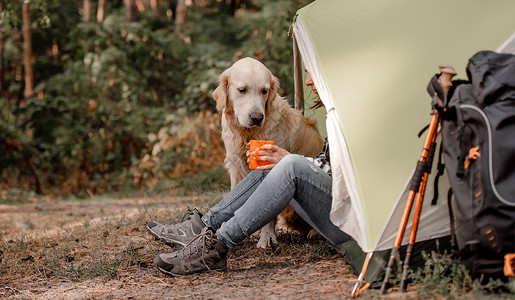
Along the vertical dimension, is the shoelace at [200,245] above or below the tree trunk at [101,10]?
below

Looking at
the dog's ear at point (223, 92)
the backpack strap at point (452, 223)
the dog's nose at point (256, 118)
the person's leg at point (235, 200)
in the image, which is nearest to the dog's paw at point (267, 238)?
the person's leg at point (235, 200)

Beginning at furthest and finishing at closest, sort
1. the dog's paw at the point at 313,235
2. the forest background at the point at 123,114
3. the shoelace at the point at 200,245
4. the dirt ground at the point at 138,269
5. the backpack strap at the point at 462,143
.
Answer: the forest background at the point at 123,114 < the dog's paw at the point at 313,235 < the shoelace at the point at 200,245 < the dirt ground at the point at 138,269 < the backpack strap at the point at 462,143

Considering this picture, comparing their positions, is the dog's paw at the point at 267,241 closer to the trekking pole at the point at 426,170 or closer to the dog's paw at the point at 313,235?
the dog's paw at the point at 313,235

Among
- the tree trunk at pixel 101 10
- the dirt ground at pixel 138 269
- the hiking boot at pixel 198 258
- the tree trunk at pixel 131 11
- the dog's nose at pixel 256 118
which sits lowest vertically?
the dirt ground at pixel 138 269

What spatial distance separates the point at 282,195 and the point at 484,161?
1148 mm

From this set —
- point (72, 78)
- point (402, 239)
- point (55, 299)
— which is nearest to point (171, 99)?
point (72, 78)

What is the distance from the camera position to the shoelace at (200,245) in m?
2.88

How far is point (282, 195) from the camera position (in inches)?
109

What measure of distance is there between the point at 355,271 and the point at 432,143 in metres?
0.93

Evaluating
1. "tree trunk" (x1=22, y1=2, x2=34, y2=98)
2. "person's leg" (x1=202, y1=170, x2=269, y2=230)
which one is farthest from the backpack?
"tree trunk" (x1=22, y1=2, x2=34, y2=98)

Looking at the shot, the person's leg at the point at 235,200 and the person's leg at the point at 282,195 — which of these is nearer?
the person's leg at the point at 282,195

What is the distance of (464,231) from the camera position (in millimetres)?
2018

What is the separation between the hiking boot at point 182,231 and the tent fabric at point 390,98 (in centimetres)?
102

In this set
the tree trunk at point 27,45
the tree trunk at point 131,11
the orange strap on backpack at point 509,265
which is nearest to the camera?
the orange strap on backpack at point 509,265
